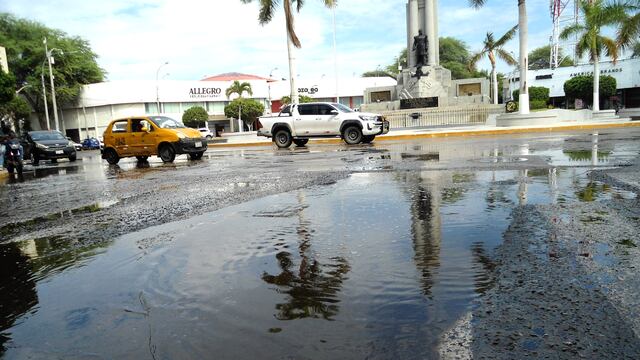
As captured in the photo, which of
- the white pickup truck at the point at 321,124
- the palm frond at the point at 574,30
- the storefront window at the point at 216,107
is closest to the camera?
the white pickup truck at the point at 321,124

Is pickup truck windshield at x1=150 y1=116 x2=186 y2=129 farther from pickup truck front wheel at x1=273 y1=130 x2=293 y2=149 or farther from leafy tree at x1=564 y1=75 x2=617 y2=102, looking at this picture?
leafy tree at x1=564 y1=75 x2=617 y2=102

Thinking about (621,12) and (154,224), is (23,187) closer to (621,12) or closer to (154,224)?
(154,224)

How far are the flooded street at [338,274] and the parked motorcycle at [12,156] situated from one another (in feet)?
34.0

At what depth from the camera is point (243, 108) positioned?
68.6 m

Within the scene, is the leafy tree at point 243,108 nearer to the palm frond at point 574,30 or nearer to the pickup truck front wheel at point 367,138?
the palm frond at point 574,30

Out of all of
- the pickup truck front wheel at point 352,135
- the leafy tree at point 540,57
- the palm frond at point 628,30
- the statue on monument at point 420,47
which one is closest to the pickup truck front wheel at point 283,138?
the pickup truck front wheel at point 352,135

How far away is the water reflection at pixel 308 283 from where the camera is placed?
3.13m

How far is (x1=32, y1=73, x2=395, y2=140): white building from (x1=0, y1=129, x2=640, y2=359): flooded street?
63.6 metres

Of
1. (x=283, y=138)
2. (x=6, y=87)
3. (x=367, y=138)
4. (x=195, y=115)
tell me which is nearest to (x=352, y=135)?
(x=367, y=138)

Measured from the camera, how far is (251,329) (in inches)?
114

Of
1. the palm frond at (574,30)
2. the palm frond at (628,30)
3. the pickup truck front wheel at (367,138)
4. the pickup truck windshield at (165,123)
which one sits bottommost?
the pickup truck front wheel at (367,138)

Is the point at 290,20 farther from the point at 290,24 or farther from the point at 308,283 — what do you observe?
the point at 308,283

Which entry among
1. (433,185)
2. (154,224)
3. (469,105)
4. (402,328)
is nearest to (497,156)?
(433,185)

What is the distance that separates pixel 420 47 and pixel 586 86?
43282 mm
